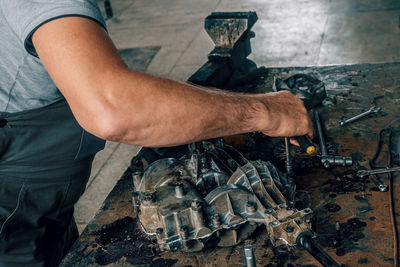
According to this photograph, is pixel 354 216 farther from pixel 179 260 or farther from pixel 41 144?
pixel 41 144

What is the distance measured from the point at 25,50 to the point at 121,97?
0.35 metres

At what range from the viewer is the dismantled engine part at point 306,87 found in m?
1.69

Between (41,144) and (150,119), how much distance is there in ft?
2.09

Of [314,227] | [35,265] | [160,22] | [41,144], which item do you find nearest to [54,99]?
[41,144]

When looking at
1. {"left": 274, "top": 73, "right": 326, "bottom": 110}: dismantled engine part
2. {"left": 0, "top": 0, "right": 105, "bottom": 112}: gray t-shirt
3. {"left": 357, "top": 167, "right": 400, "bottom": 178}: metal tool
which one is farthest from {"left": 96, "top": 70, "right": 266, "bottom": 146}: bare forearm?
{"left": 274, "top": 73, "right": 326, "bottom": 110}: dismantled engine part

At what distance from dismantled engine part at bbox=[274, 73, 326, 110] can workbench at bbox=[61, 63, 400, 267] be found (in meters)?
0.10

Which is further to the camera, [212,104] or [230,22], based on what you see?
[230,22]

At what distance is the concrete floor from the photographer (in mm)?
3809

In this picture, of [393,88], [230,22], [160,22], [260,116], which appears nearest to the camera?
[260,116]

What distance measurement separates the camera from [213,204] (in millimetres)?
1202

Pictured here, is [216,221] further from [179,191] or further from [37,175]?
[37,175]

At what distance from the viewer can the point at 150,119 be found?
0.99 m

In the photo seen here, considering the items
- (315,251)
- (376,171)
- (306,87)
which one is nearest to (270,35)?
(306,87)

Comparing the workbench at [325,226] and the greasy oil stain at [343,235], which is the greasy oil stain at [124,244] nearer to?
the workbench at [325,226]
